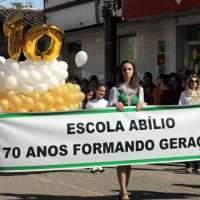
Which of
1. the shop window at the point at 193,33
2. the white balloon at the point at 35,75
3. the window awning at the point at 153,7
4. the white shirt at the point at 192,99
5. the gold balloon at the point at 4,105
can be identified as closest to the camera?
the white shirt at the point at 192,99

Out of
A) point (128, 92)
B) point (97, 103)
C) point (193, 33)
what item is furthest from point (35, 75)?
point (193, 33)

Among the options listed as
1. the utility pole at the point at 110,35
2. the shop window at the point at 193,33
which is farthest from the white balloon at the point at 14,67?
the shop window at the point at 193,33

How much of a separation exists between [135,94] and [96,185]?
7.23 feet

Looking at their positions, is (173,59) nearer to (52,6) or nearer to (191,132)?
(52,6)

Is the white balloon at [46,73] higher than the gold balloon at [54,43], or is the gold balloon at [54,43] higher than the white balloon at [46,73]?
the gold balloon at [54,43]

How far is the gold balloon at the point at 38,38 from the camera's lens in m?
12.2

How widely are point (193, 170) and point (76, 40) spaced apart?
1382cm

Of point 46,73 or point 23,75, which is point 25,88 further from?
point 46,73

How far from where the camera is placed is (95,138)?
9.25m

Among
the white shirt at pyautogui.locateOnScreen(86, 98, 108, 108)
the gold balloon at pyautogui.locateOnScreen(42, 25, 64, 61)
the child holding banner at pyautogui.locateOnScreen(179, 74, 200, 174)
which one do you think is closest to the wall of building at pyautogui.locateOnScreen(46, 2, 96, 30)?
the white shirt at pyautogui.locateOnScreen(86, 98, 108, 108)

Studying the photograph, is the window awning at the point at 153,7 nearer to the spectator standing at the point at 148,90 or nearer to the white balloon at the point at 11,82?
the spectator standing at the point at 148,90

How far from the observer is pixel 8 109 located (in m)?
11.7

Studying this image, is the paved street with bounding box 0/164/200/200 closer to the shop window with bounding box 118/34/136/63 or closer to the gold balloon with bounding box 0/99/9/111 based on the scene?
the gold balloon with bounding box 0/99/9/111

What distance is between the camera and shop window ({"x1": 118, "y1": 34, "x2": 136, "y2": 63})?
71.4 feet
